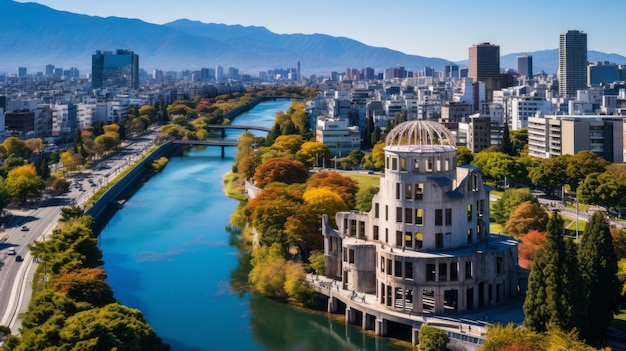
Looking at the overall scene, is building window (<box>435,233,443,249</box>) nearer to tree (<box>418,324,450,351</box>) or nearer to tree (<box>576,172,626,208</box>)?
tree (<box>418,324,450,351</box>)

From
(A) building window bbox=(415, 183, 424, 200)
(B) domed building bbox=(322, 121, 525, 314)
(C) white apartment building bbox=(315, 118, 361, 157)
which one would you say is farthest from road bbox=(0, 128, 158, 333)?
(C) white apartment building bbox=(315, 118, 361, 157)

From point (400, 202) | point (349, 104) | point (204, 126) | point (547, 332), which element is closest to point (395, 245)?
point (400, 202)

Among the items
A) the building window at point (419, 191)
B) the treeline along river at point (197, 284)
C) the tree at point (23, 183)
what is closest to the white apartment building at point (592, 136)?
the treeline along river at point (197, 284)

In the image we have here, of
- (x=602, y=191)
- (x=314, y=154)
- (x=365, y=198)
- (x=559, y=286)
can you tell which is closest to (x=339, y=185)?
(x=365, y=198)

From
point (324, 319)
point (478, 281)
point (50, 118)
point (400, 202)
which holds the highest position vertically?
point (50, 118)

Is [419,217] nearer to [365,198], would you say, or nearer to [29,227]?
[365,198]

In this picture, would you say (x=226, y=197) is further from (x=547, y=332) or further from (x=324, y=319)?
(x=547, y=332)
